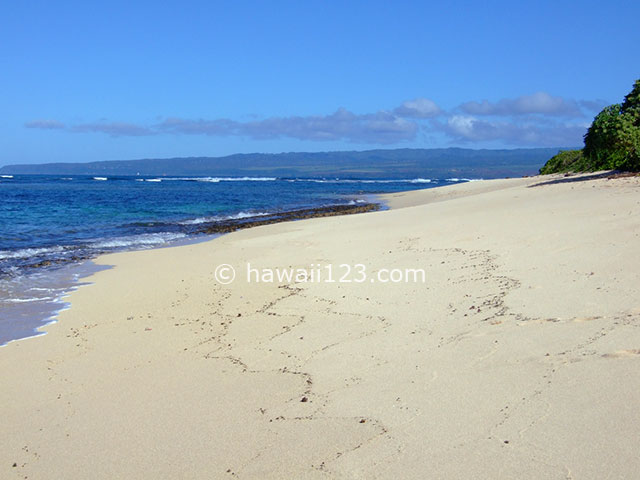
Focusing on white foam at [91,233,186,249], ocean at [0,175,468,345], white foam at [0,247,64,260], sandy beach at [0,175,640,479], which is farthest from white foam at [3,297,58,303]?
white foam at [91,233,186,249]

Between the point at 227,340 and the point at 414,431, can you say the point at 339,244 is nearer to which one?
the point at 227,340

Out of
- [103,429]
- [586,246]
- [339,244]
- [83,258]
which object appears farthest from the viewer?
[83,258]

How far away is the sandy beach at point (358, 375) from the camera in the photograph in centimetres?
351

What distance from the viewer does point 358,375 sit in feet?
15.9

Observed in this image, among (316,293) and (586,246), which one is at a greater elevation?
(586,246)

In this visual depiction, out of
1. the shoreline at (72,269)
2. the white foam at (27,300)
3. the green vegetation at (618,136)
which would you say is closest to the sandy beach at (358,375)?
the shoreline at (72,269)

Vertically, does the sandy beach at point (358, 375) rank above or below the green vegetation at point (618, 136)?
below

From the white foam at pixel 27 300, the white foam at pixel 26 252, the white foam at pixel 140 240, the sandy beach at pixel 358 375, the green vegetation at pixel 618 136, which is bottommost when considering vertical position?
the white foam at pixel 140 240

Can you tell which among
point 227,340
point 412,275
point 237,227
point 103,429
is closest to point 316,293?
point 412,275

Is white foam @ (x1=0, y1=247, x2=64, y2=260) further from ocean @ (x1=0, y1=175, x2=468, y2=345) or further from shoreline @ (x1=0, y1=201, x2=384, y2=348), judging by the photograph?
shoreline @ (x1=0, y1=201, x2=384, y2=348)

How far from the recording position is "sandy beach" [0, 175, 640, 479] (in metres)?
3.51

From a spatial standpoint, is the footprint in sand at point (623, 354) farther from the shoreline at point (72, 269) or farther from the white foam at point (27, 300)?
the white foam at point (27, 300)

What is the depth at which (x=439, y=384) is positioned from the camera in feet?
14.4

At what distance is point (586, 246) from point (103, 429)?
659 centimetres
